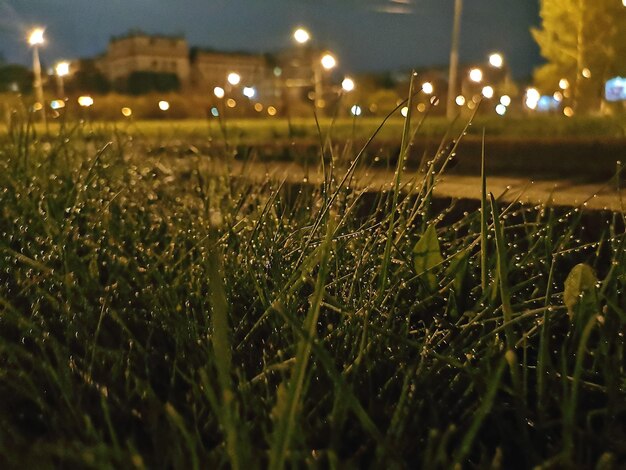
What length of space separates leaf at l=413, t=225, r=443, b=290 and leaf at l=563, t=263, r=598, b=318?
0.63ft

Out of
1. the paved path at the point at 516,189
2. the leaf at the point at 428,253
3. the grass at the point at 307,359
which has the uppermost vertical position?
the paved path at the point at 516,189

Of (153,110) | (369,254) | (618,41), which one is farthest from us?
(153,110)

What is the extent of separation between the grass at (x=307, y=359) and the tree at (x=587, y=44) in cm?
985

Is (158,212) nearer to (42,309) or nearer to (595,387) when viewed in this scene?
(42,309)

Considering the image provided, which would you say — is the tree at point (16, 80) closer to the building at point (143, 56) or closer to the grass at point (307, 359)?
the grass at point (307, 359)

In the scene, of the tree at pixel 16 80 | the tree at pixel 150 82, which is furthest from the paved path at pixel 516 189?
the tree at pixel 150 82

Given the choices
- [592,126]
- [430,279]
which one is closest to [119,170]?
[430,279]

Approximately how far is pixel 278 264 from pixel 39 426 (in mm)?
384

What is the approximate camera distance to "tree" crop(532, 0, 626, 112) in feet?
34.0

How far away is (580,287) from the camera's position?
778 millimetres

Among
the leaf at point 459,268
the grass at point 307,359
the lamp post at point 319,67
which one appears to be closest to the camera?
the grass at point 307,359

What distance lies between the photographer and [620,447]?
0.65 metres

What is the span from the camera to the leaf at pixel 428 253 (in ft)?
3.05

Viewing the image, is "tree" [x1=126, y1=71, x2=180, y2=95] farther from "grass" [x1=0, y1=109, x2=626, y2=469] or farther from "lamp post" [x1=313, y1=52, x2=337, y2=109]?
"grass" [x1=0, y1=109, x2=626, y2=469]
